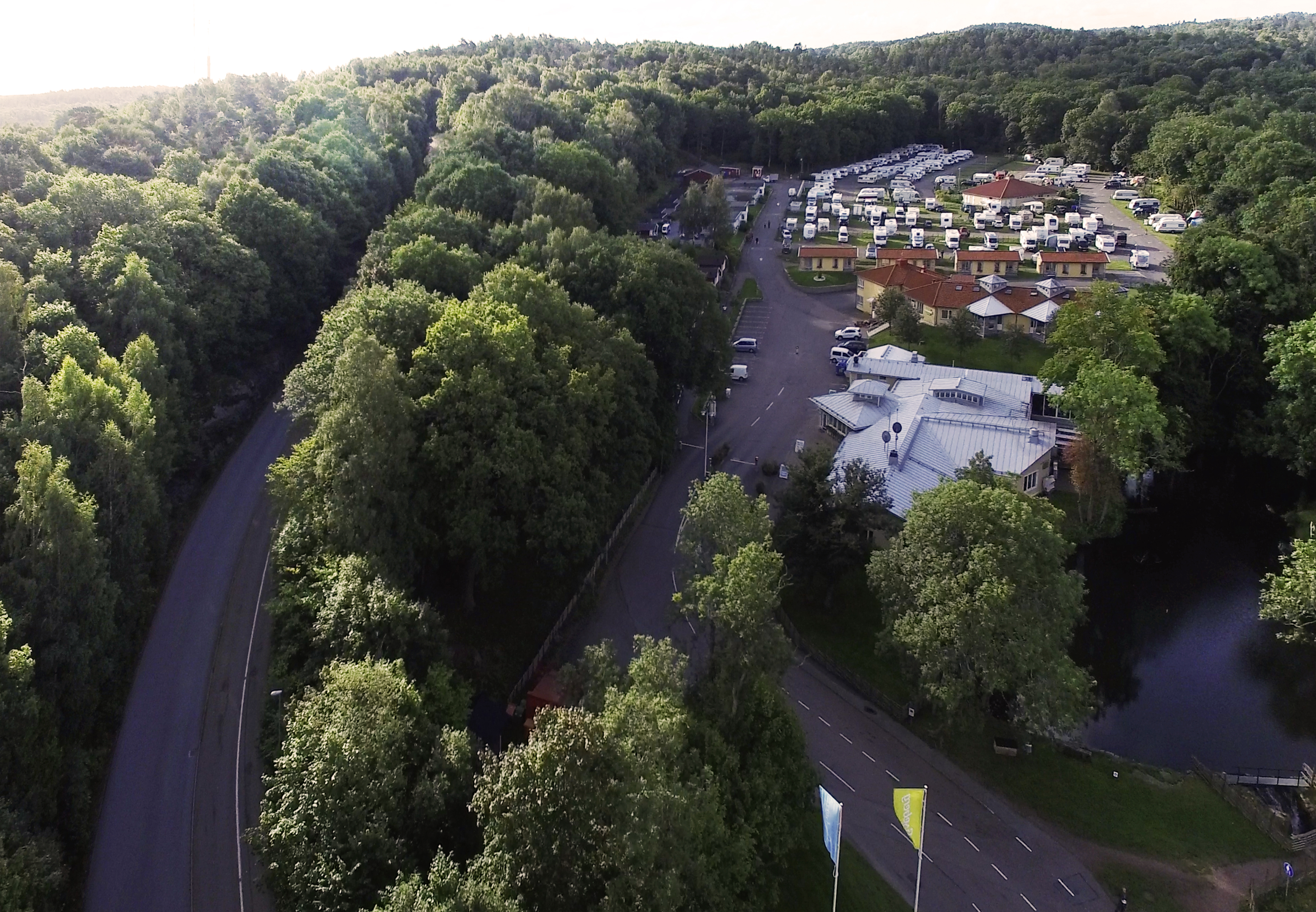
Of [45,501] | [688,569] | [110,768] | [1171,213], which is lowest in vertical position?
[1171,213]

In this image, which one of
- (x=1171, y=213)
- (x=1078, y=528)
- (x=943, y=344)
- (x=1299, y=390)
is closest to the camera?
(x=1078, y=528)

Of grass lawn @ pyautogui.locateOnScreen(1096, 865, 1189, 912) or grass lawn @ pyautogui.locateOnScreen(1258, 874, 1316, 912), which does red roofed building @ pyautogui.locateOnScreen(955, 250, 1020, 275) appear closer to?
grass lawn @ pyautogui.locateOnScreen(1258, 874, 1316, 912)

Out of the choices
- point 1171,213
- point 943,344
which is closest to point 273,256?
point 943,344

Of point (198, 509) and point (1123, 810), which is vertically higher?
point (198, 509)

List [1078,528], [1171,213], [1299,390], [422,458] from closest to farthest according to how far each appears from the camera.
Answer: [422,458]
[1078,528]
[1299,390]
[1171,213]

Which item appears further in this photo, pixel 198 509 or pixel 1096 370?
pixel 1096 370

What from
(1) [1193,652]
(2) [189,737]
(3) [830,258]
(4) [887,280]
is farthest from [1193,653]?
(3) [830,258]

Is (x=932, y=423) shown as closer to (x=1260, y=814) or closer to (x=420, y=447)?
(x=1260, y=814)

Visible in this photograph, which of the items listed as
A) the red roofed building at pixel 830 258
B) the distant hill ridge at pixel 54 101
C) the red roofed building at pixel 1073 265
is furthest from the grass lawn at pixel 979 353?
the distant hill ridge at pixel 54 101

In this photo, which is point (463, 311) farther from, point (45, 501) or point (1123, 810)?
point (1123, 810)
